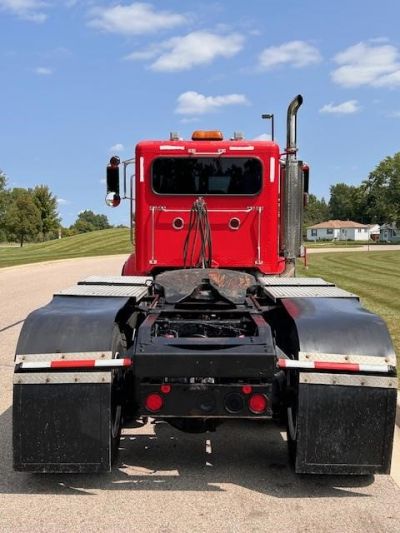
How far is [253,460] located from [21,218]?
241 ft

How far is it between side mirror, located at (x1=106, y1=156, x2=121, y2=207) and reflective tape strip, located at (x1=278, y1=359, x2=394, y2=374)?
3949 mm

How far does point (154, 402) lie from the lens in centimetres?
377

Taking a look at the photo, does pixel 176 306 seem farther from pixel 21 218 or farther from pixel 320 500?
pixel 21 218

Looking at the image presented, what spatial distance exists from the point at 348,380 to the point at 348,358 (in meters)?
0.14

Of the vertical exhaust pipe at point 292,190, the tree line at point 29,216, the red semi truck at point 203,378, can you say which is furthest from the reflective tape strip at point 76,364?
the tree line at point 29,216

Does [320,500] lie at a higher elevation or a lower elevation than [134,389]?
lower

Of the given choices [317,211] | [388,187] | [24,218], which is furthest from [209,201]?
[317,211]

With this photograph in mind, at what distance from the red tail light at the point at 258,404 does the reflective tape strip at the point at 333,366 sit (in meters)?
0.24

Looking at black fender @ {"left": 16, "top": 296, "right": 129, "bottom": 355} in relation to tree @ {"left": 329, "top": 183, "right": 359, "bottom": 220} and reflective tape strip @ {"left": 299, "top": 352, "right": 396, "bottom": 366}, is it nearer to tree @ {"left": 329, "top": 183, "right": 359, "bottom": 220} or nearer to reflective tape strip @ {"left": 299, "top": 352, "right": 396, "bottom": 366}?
reflective tape strip @ {"left": 299, "top": 352, "right": 396, "bottom": 366}

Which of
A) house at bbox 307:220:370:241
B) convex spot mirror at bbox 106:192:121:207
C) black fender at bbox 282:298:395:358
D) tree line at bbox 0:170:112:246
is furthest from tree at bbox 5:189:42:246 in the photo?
black fender at bbox 282:298:395:358

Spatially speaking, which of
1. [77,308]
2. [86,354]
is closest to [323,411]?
[86,354]

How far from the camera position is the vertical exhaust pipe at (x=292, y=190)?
6.49 metres

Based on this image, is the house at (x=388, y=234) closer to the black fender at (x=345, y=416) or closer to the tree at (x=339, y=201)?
the tree at (x=339, y=201)

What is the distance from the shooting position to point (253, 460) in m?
4.46
